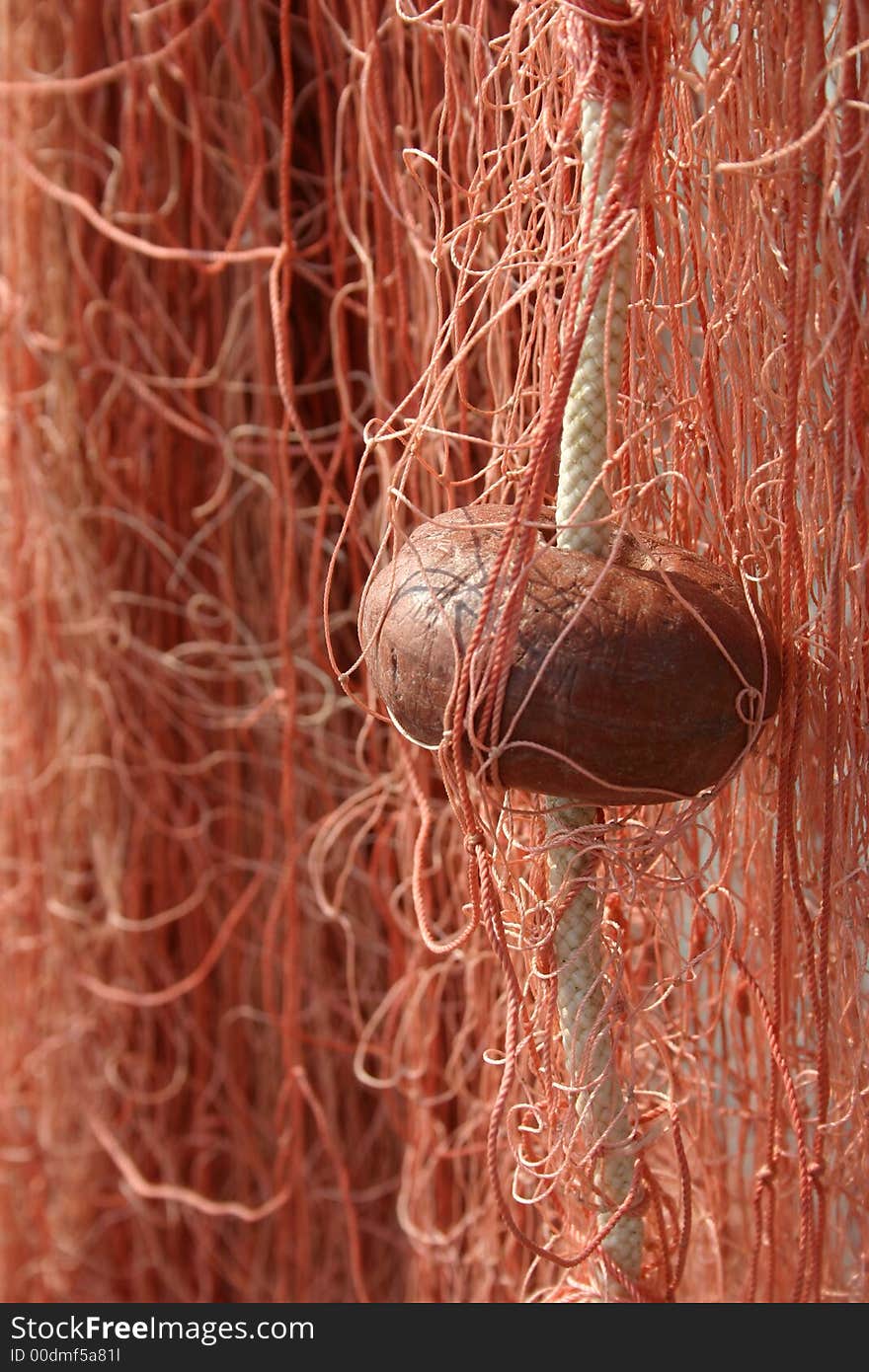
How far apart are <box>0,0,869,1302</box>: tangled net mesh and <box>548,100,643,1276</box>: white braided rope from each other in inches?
0.7

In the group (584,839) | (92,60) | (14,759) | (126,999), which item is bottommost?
(126,999)

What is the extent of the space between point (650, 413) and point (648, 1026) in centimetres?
36

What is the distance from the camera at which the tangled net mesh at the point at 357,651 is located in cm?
68

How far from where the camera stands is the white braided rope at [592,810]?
23.9 inches

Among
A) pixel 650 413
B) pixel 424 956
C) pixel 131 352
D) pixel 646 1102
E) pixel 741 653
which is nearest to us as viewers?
pixel 741 653

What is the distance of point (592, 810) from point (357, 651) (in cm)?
51

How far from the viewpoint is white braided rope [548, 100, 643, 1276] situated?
606 mm

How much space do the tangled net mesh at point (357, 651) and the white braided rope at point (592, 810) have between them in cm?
2

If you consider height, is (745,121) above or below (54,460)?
above

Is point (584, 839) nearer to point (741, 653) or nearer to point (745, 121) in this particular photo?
point (741, 653)

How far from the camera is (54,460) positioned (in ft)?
4.07

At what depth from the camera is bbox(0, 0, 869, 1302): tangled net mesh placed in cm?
68
